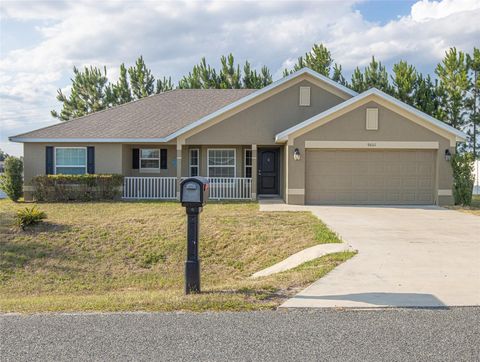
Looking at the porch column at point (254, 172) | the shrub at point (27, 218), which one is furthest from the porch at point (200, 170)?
the shrub at point (27, 218)

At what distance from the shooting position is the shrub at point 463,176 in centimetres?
1738

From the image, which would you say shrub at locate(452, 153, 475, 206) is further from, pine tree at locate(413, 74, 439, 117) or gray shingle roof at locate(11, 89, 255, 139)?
pine tree at locate(413, 74, 439, 117)

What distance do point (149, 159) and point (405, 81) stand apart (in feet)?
64.5

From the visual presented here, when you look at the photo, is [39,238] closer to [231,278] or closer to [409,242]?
[231,278]

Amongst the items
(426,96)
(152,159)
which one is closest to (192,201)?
(152,159)

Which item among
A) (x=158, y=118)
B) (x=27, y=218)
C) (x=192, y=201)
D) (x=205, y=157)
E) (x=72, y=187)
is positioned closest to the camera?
(x=192, y=201)

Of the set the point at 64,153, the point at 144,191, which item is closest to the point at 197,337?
the point at 144,191

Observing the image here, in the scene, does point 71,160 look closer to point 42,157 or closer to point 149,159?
point 42,157

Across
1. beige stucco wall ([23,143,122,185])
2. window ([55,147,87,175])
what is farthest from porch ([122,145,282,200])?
window ([55,147,87,175])

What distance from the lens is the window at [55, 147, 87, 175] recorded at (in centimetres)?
2053

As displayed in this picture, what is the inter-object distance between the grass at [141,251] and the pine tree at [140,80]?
2447cm

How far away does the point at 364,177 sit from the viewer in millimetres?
17984

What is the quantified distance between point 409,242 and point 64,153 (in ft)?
51.4

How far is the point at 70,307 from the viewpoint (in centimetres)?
582
